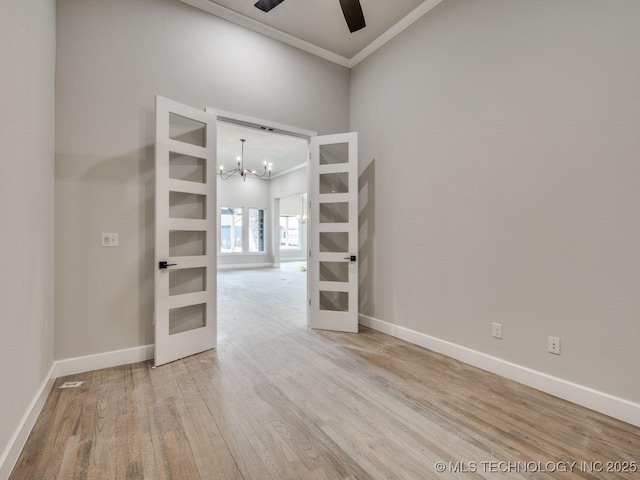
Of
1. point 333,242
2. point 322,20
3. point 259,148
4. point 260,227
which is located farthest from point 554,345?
point 260,227

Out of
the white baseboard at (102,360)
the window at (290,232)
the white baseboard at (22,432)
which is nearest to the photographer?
the white baseboard at (22,432)

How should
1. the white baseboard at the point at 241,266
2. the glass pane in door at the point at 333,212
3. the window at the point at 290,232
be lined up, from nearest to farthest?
1. the glass pane in door at the point at 333,212
2. the white baseboard at the point at 241,266
3. the window at the point at 290,232

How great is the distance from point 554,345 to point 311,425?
1.94 metres

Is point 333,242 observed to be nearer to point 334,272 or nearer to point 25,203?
point 334,272

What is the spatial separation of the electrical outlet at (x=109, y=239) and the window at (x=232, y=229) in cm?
856

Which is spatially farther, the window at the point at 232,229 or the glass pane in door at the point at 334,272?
the window at the point at 232,229

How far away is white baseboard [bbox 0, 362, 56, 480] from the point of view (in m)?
1.44

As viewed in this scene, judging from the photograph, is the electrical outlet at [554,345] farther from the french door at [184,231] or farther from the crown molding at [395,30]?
the crown molding at [395,30]

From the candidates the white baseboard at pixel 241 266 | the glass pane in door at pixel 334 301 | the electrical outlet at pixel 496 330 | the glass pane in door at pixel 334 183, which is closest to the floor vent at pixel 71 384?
the glass pane in door at pixel 334 301

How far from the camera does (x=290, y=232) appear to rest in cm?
1469

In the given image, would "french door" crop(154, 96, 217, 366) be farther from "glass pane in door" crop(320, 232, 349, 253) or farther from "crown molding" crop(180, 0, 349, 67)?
"glass pane in door" crop(320, 232, 349, 253)

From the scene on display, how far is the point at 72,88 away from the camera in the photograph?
8.39 ft

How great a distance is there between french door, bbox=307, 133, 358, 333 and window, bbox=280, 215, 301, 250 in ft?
34.8

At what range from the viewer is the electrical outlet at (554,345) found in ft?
7.39
